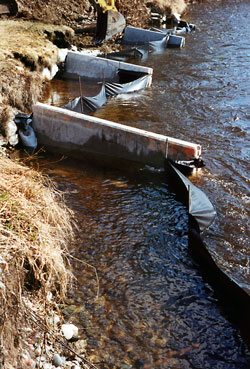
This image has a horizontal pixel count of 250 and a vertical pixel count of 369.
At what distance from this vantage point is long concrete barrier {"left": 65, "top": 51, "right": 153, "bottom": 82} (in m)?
15.0

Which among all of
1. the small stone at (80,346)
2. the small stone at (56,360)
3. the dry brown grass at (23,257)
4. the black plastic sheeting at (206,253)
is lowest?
the small stone at (80,346)

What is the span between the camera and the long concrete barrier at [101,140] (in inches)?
347

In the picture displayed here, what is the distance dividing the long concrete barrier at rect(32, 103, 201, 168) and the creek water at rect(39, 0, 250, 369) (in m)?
0.47

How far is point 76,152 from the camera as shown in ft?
32.9

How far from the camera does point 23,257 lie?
4234 millimetres

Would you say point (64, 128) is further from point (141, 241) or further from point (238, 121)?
point (238, 121)

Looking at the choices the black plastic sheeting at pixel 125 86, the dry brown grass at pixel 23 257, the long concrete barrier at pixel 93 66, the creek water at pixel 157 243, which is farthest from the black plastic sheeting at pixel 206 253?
the long concrete barrier at pixel 93 66

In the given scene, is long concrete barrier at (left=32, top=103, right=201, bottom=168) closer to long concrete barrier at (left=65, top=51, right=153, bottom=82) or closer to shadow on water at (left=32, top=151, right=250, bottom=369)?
shadow on water at (left=32, top=151, right=250, bottom=369)

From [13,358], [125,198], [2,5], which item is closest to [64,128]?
[125,198]

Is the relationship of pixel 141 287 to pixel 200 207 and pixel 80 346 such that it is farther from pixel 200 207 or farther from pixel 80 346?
pixel 200 207

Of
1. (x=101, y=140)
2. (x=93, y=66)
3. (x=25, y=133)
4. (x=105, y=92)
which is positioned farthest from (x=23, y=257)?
(x=93, y=66)

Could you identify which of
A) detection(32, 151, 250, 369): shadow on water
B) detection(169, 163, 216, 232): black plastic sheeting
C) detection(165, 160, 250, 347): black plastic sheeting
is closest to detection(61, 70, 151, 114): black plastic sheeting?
detection(32, 151, 250, 369): shadow on water

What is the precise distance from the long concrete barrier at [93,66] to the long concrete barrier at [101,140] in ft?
18.7

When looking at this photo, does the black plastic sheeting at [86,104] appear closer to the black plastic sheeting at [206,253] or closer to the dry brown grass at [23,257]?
the black plastic sheeting at [206,253]
